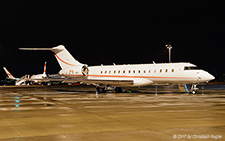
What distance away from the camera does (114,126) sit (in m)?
10.1

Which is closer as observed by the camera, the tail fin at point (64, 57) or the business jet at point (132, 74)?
the business jet at point (132, 74)

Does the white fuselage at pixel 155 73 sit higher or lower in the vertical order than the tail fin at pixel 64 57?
lower

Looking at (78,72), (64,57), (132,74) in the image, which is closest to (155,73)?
(132,74)

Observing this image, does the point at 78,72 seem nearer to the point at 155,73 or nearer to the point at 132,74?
the point at 132,74

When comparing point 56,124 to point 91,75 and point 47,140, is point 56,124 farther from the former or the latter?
point 91,75

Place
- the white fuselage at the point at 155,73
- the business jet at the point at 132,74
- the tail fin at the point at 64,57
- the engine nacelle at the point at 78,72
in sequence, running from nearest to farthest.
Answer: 1. the white fuselage at the point at 155,73
2. the business jet at the point at 132,74
3. the engine nacelle at the point at 78,72
4. the tail fin at the point at 64,57

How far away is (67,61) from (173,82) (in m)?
14.9

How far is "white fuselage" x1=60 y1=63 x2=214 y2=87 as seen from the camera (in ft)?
91.1

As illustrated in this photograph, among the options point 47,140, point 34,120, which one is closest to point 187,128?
point 47,140

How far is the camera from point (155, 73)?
98.7 ft

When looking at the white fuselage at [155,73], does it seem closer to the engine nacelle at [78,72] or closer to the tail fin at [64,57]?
the engine nacelle at [78,72]

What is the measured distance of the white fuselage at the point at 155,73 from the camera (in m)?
27.8

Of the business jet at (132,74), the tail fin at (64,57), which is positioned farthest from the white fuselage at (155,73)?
the tail fin at (64,57)

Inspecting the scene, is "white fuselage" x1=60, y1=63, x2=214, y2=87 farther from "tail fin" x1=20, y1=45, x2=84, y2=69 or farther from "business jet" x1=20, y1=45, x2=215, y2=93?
"tail fin" x1=20, y1=45, x2=84, y2=69
